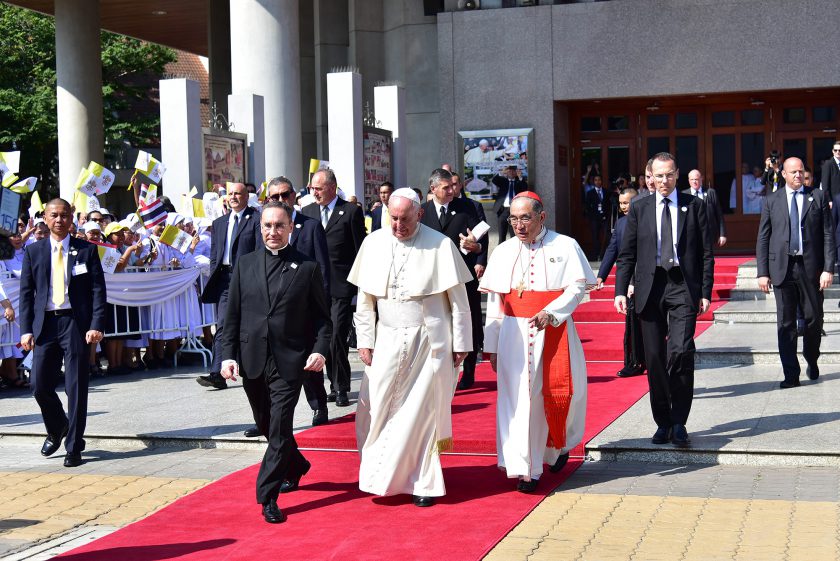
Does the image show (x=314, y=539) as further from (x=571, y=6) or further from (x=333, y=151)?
(x=571, y=6)

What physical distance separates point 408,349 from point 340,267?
11.8 feet

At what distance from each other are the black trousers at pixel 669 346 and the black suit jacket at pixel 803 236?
9.10 feet

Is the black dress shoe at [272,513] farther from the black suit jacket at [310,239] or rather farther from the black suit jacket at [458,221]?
the black suit jacket at [458,221]

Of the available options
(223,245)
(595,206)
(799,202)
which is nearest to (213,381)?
(223,245)

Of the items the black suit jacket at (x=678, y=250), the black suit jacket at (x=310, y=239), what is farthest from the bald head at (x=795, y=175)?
the black suit jacket at (x=310, y=239)

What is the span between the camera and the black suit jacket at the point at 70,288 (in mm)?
9102

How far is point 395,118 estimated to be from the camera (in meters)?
20.0

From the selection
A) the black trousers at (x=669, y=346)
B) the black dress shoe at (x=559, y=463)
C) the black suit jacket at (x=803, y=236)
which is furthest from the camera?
the black suit jacket at (x=803, y=236)

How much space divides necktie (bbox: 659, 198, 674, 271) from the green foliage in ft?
122

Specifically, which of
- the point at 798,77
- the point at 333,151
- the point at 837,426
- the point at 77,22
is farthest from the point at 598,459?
the point at 77,22

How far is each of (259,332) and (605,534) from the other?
2299 mm

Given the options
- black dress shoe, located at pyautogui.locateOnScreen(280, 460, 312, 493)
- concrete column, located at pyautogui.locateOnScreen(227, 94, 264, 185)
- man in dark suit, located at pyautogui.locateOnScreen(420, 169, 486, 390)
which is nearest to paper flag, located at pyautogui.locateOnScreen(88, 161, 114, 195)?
concrete column, located at pyautogui.locateOnScreen(227, 94, 264, 185)

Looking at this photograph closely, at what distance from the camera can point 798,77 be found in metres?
20.3

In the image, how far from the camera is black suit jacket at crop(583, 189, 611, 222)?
21734mm
